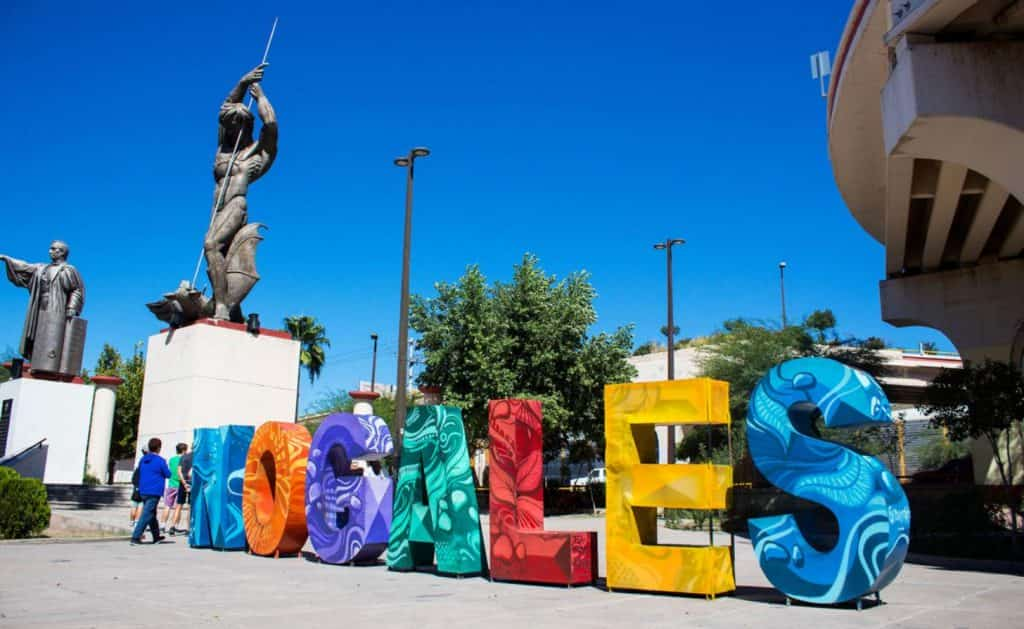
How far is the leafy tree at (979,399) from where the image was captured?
47.6 ft

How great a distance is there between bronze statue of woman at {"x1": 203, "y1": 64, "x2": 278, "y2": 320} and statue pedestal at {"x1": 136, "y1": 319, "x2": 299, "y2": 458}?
947 millimetres

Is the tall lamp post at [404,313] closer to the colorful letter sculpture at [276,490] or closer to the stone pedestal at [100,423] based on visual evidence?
the colorful letter sculpture at [276,490]

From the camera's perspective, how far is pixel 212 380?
19.8m

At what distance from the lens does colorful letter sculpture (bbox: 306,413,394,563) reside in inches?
456

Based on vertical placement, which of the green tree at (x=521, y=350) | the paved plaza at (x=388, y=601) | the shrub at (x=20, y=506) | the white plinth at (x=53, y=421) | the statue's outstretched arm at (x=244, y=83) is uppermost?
the statue's outstretched arm at (x=244, y=83)

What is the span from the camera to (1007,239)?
1889 centimetres

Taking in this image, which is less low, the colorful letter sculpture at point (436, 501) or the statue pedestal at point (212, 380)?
the statue pedestal at point (212, 380)

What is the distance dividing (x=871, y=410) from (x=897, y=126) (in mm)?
3919

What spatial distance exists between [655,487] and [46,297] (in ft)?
68.2

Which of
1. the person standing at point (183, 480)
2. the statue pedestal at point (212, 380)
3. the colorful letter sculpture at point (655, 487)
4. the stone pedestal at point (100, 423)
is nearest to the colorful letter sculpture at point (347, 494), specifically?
the colorful letter sculpture at point (655, 487)

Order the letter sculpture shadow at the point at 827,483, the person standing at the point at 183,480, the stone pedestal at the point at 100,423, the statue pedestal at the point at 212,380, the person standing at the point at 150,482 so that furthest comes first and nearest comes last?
the stone pedestal at the point at 100,423 < the statue pedestal at the point at 212,380 < the person standing at the point at 183,480 < the person standing at the point at 150,482 < the letter sculpture shadow at the point at 827,483

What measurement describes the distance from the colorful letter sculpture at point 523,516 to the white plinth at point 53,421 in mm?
17272

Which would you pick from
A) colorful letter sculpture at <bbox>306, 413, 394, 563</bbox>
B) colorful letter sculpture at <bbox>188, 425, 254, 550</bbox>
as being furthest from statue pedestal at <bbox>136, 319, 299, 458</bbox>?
colorful letter sculpture at <bbox>306, 413, 394, 563</bbox>

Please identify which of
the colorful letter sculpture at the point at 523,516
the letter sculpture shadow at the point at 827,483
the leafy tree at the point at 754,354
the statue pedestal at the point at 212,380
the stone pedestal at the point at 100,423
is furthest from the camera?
the leafy tree at the point at 754,354
